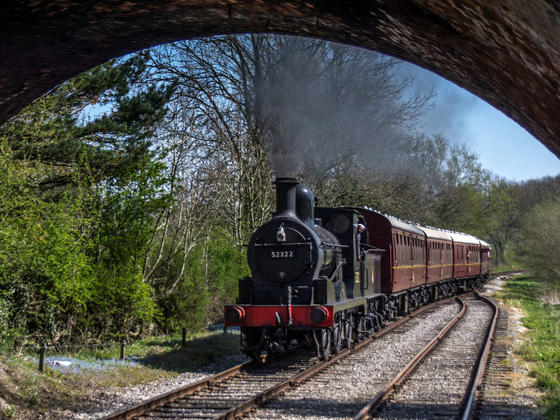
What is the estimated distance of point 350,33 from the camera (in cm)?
519

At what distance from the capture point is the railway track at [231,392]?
25.3 ft

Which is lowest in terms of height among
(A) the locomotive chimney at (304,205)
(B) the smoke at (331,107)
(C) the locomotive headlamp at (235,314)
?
(C) the locomotive headlamp at (235,314)

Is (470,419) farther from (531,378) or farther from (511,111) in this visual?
(511,111)

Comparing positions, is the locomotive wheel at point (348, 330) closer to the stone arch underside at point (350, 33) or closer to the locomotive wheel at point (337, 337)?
the locomotive wheel at point (337, 337)

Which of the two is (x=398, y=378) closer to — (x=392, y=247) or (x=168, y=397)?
(x=168, y=397)

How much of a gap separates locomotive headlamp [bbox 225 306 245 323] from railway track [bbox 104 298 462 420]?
2.82 ft

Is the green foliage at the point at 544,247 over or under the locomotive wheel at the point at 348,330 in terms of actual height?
over

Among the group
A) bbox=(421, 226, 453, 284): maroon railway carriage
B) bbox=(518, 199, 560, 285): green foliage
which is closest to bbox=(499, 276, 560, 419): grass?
bbox=(421, 226, 453, 284): maroon railway carriage

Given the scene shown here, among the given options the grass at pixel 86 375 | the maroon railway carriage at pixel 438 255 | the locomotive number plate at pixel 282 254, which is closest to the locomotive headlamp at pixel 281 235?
the locomotive number plate at pixel 282 254

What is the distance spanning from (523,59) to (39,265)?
30.1 ft

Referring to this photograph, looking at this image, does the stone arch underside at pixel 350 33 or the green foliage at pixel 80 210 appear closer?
the stone arch underside at pixel 350 33

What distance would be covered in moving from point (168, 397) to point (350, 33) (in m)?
5.69

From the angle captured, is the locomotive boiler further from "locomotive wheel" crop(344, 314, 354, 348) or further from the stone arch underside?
→ the stone arch underside

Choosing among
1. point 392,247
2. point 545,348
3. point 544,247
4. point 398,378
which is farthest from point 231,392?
point 544,247
